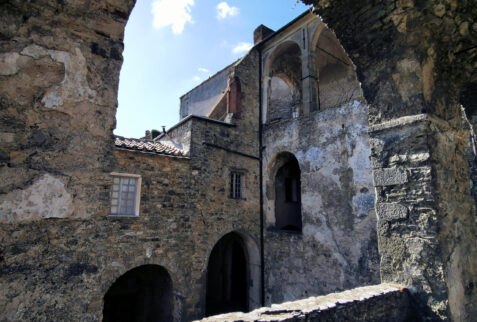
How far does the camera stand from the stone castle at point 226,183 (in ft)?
6.32

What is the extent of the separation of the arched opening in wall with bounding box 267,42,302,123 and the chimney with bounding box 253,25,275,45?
3.78 ft

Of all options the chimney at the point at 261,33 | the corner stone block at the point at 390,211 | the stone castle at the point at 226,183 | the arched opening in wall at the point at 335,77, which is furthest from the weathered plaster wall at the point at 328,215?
the arched opening in wall at the point at 335,77

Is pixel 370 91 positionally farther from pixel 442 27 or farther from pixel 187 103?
pixel 187 103

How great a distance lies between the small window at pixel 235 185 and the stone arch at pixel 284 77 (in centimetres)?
288

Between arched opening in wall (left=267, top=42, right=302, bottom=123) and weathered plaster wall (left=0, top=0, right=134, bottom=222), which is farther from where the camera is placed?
arched opening in wall (left=267, top=42, right=302, bottom=123)

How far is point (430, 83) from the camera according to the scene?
3846mm

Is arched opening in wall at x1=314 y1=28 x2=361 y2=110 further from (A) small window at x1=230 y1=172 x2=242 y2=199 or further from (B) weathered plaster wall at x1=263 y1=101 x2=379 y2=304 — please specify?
(A) small window at x1=230 y1=172 x2=242 y2=199

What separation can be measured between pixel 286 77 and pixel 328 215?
8.04m

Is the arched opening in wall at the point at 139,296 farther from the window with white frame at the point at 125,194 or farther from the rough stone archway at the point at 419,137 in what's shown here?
the rough stone archway at the point at 419,137

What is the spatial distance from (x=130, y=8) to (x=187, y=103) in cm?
2012

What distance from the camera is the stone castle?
193cm

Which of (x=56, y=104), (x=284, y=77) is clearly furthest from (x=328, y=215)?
(x=56, y=104)

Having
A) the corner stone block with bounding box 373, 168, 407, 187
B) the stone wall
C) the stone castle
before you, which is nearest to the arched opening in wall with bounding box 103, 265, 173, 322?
the stone castle

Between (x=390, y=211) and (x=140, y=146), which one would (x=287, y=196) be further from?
(x=390, y=211)
